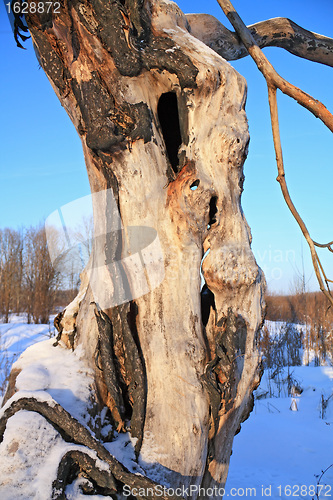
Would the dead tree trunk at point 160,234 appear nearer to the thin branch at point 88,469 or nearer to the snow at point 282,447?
the thin branch at point 88,469

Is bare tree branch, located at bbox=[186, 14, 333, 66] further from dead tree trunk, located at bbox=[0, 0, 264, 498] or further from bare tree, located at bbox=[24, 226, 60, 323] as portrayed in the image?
bare tree, located at bbox=[24, 226, 60, 323]

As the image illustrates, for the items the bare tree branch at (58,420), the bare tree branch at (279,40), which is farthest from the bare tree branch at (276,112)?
the bare tree branch at (58,420)

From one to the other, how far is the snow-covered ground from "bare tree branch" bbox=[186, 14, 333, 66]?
2008mm

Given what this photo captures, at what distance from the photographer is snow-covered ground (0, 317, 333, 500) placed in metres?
1.51

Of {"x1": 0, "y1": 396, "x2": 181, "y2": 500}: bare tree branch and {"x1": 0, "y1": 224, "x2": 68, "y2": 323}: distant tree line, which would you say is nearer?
{"x1": 0, "y1": 396, "x2": 181, "y2": 500}: bare tree branch

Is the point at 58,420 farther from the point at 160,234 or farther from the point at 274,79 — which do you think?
the point at 274,79

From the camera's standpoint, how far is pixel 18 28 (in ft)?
5.76

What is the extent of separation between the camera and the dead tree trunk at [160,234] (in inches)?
63.9

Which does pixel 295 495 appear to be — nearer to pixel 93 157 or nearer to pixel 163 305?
pixel 163 305

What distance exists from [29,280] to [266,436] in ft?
35.0

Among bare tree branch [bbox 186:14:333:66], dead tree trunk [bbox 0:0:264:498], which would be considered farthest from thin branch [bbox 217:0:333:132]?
bare tree branch [bbox 186:14:333:66]

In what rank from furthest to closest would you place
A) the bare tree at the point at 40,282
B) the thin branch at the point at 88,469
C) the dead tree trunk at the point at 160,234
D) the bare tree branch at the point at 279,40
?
the bare tree at the point at 40,282, the bare tree branch at the point at 279,40, the dead tree trunk at the point at 160,234, the thin branch at the point at 88,469

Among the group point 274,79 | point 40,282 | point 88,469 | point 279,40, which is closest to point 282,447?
point 88,469

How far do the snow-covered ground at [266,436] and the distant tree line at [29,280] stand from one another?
8126mm
